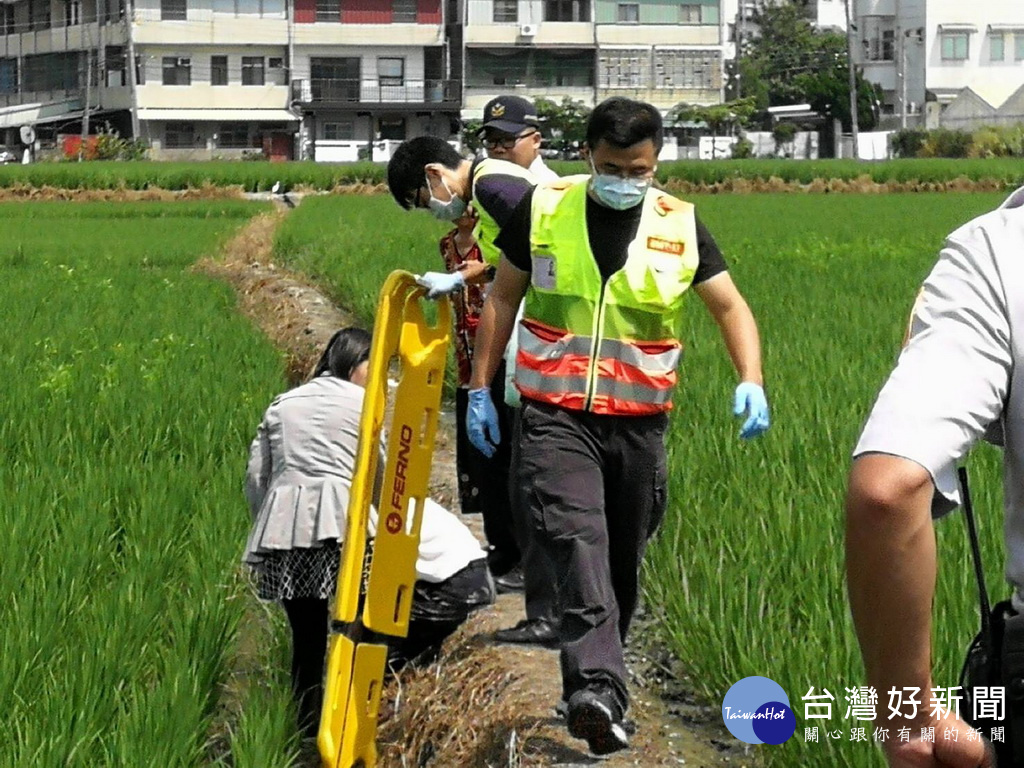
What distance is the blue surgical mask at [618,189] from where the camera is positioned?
342 cm

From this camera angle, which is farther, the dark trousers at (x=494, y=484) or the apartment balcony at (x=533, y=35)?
the apartment balcony at (x=533, y=35)

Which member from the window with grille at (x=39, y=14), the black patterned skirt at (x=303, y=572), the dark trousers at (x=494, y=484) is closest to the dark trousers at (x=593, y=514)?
the black patterned skirt at (x=303, y=572)

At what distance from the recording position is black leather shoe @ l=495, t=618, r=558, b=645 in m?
4.04

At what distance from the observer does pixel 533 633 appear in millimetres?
4066

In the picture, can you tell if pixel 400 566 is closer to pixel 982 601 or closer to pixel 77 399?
pixel 982 601

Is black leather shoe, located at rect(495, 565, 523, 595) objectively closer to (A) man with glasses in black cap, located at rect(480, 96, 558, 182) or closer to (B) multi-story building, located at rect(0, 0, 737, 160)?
(A) man with glasses in black cap, located at rect(480, 96, 558, 182)

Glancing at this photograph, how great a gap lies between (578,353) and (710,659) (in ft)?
2.14

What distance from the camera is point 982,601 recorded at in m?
1.52

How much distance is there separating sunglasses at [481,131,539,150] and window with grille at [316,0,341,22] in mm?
45369

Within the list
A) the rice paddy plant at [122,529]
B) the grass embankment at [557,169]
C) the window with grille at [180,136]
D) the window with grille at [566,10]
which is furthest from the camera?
the window with grille at [566,10]

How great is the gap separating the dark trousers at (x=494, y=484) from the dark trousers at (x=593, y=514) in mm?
1007

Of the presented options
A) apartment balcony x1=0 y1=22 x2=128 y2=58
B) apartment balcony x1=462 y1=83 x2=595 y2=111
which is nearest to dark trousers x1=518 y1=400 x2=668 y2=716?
apartment balcony x1=462 y1=83 x2=595 y2=111

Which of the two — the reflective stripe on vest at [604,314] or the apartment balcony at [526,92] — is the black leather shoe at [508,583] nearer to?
the reflective stripe on vest at [604,314]

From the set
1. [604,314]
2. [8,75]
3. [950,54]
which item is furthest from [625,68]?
[604,314]
